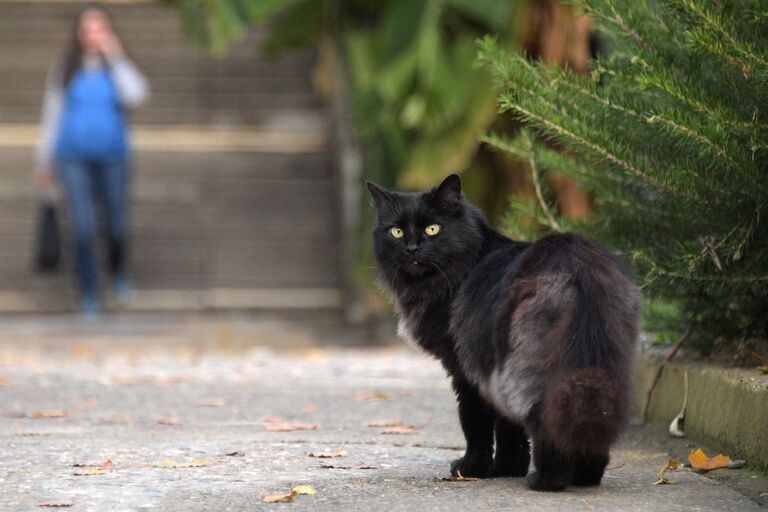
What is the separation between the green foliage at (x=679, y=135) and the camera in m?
5.14

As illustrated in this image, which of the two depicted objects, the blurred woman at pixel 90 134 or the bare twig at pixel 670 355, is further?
the blurred woman at pixel 90 134

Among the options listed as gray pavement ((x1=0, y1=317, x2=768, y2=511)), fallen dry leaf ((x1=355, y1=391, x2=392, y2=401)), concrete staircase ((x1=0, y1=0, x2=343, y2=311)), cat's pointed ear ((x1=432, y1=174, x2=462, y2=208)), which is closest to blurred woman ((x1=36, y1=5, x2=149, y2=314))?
concrete staircase ((x1=0, y1=0, x2=343, y2=311))

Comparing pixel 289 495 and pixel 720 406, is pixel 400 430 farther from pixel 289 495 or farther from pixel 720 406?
pixel 289 495

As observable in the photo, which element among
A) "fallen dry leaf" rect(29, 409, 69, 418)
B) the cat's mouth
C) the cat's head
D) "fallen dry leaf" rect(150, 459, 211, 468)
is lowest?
"fallen dry leaf" rect(29, 409, 69, 418)

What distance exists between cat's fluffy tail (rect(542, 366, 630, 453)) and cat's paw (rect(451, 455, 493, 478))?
77cm

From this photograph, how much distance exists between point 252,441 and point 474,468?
4.22 ft

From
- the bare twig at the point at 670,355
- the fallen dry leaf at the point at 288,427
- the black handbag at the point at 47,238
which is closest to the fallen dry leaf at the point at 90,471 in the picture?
the fallen dry leaf at the point at 288,427

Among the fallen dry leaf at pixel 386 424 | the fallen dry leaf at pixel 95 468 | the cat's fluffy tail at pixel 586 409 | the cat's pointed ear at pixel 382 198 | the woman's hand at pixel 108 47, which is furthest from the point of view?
the woman's hand at pixel 108 47

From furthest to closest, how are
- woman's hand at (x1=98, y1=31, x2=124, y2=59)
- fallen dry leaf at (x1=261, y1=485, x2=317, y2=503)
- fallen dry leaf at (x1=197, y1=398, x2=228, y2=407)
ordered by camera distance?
woman's hand at (x1=98, y1=31, x2=124, y2=59)
fallen dry leaf at (x1=197, y1=398, x2=228, y2=407)
fallen dry leaf at (x1=261, y1=485, x2=317, y2=503)

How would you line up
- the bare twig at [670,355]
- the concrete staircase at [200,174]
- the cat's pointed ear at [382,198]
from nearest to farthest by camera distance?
the cat's pointed ear at [382,198] < the bare twig at [670,355] < the concrete staircase at [200,174]

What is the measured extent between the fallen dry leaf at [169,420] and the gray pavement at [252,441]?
26 millimetres

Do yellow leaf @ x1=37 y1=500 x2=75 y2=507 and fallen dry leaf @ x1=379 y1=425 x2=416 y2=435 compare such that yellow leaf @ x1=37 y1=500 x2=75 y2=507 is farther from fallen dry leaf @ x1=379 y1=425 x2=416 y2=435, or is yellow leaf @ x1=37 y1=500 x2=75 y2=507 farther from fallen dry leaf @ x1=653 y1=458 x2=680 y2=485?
fallen dry leaf @ x1=379 y1=425 x2=416 y2=435

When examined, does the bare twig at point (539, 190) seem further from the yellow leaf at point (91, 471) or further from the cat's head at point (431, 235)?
the yellow leaf at point (91, 471)

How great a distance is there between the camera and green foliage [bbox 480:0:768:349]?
202 inches
